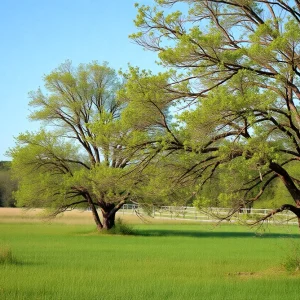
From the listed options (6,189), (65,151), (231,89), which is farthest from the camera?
(6,189)

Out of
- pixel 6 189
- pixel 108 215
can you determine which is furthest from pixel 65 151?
pixel 6 189

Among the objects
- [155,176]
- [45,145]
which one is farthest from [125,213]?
[155,176]

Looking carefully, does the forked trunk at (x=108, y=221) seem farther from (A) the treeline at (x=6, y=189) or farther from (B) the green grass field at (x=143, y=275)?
(A) the treeline at (x=6, y=189)

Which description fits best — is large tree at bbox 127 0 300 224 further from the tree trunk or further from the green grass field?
the tree trunk

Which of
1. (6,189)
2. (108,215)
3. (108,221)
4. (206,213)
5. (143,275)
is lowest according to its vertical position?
(143,275)

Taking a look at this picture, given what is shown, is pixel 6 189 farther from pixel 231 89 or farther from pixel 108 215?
pixel 231 89

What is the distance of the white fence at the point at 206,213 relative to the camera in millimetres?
19203

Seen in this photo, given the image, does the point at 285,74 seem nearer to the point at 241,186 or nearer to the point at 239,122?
the point at 239,122

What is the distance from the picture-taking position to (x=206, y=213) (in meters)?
18.7

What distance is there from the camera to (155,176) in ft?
66.9

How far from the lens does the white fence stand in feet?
63.0

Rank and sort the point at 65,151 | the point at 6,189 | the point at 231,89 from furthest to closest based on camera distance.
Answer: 1. the point at 6,189
2. the point at 65,151
3. the point at 231,89

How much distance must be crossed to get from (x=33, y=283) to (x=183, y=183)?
5969 mm

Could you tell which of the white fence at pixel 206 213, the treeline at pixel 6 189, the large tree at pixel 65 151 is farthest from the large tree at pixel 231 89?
the treeline at pixel 6 189
